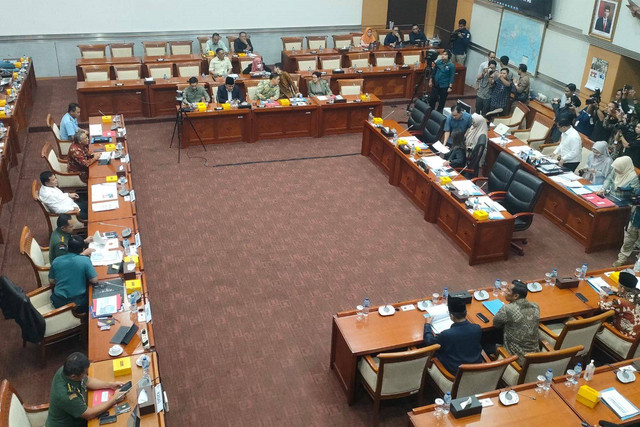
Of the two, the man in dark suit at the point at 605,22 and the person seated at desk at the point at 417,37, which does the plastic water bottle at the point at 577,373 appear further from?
the person seated at desk at the point at 417,37

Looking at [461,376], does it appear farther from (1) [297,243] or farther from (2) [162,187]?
(2) [162,187]

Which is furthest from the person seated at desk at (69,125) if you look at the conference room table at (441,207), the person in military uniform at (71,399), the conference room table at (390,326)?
the conference room table at (390,326)

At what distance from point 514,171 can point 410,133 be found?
7.83 feet

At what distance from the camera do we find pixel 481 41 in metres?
14.6

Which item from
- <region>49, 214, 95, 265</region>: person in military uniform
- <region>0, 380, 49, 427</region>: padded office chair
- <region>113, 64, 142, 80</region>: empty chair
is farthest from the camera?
<region>113, 64, 142, 80</region>: empty chair

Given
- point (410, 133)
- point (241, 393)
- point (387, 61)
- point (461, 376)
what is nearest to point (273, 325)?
point (241, 393)

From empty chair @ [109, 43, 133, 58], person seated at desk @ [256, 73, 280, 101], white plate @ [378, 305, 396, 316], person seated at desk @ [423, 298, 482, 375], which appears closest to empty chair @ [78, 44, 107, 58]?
empty chair @ [109, 43, 133, 58]

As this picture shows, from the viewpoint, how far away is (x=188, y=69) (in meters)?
13.0

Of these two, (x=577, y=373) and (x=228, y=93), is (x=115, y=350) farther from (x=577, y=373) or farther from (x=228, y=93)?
(x=228, y=93)

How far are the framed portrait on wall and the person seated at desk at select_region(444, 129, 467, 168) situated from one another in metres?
3.93

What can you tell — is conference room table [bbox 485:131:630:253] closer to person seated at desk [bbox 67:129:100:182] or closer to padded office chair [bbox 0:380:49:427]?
person seated at desk [bbox 67:129:100:182]

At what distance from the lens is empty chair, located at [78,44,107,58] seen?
1366cm

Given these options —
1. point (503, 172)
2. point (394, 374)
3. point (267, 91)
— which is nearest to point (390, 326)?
point (394, 374)

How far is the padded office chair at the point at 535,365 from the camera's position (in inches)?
197
